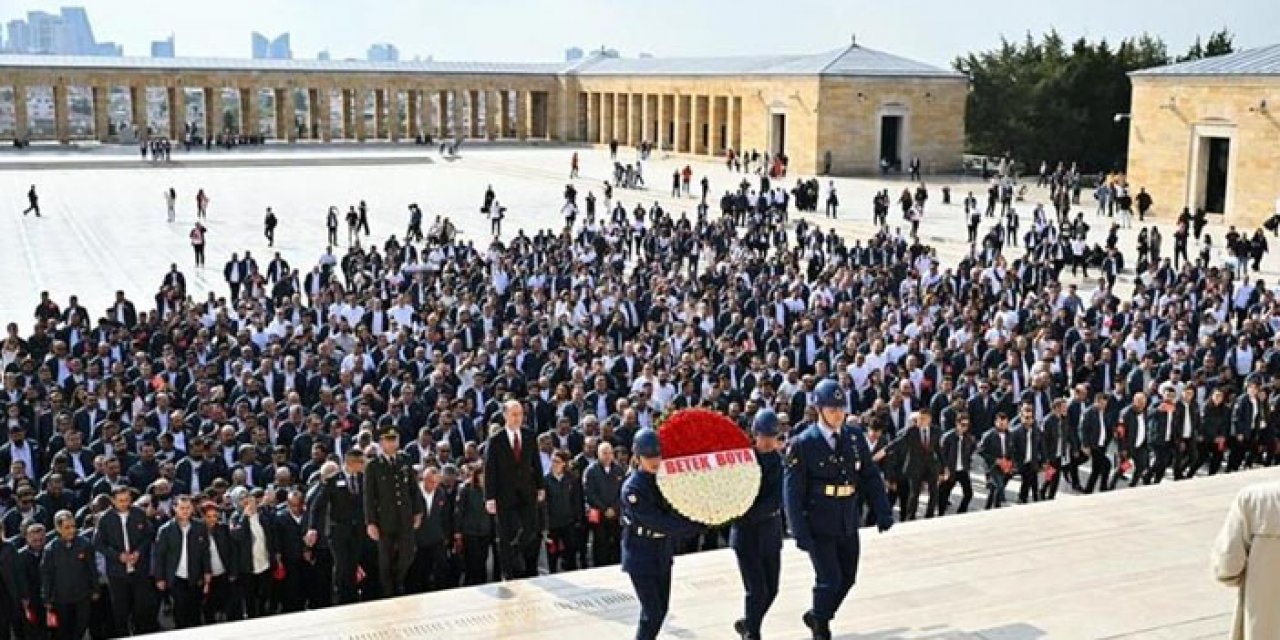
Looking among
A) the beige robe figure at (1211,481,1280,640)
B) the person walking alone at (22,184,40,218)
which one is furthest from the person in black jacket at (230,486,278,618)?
the person walking alone at (22,184,40,218)

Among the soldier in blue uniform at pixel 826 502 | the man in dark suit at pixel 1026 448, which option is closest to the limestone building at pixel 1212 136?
the man in dark suit at pixel 1026 448

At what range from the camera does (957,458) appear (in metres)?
11.2

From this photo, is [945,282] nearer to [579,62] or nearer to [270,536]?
[270,536]

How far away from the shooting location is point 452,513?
9.45 metres

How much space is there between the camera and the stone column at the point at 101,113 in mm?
61094

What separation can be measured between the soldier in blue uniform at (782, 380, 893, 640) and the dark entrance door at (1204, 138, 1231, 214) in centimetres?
3104

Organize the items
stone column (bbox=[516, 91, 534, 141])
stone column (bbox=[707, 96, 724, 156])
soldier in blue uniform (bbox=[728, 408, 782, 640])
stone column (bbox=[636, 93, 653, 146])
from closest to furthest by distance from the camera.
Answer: soldier in blue uniform (bbox=[728, 408, 782, 640])
stone column (bbox=[707, 96, 724, 156])
stone column (bbox=[636, 93, 653, 146])
stone column (bbox=[516, 91, 534, 141])

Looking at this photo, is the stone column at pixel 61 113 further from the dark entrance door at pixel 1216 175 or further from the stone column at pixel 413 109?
the dark entrance door at pixel 1216 175

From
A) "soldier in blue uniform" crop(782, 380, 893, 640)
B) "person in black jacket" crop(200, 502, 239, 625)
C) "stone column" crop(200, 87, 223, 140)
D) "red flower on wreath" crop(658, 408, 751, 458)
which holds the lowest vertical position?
"person in black jacket" crop(200, 502, 239, 625)

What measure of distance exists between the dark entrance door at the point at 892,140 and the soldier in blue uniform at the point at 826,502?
43.8m

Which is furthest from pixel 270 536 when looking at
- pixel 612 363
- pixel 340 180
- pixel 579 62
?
pixel 579 62

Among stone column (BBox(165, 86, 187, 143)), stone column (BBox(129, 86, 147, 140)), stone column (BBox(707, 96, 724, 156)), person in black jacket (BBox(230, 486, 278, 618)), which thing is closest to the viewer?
person in black jacket (BBox(230, 486, 278, 618))

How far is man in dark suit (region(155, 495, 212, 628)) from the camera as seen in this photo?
8.62m

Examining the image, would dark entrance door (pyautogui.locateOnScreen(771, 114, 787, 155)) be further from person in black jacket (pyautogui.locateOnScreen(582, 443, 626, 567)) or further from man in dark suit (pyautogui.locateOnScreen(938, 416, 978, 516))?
person in black jacket (pyautogui.locateOnScreen(582, 443, 626, 567))
